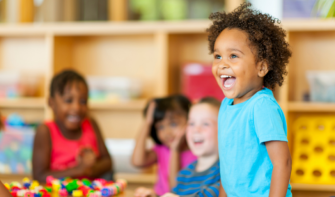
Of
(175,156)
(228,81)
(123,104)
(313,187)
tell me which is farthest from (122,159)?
(228,81)

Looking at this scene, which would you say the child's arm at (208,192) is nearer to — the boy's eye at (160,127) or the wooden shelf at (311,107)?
the boy's eye at (160,127)

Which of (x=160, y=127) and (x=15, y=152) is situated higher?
(x=160, y=127)

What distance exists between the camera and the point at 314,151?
2.11 meters

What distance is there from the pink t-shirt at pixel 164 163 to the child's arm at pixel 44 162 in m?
0.33

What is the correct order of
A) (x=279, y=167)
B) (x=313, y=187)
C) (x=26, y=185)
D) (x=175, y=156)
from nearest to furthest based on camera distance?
(x=279, y=167) → (x=26, y=185) → (x=175, y=156) → (x=313, y=187)

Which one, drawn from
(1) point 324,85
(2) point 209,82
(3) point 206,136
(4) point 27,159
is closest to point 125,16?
(2) point 209,82

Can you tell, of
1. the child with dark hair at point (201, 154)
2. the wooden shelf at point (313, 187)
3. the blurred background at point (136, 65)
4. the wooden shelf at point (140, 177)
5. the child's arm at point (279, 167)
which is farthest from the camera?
the wooden shelf at point (140, 177)

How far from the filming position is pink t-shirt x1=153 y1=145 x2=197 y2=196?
1583mm

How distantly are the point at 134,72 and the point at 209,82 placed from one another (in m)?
0.58

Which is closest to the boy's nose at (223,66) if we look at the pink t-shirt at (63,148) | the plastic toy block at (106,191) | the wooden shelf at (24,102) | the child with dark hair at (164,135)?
the plastic toy block at (106,191)

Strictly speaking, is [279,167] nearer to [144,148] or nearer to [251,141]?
[251,141]

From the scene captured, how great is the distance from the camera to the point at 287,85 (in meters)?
2.12

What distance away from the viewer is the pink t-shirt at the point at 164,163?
1.58 m

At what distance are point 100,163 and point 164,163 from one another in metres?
0.28
